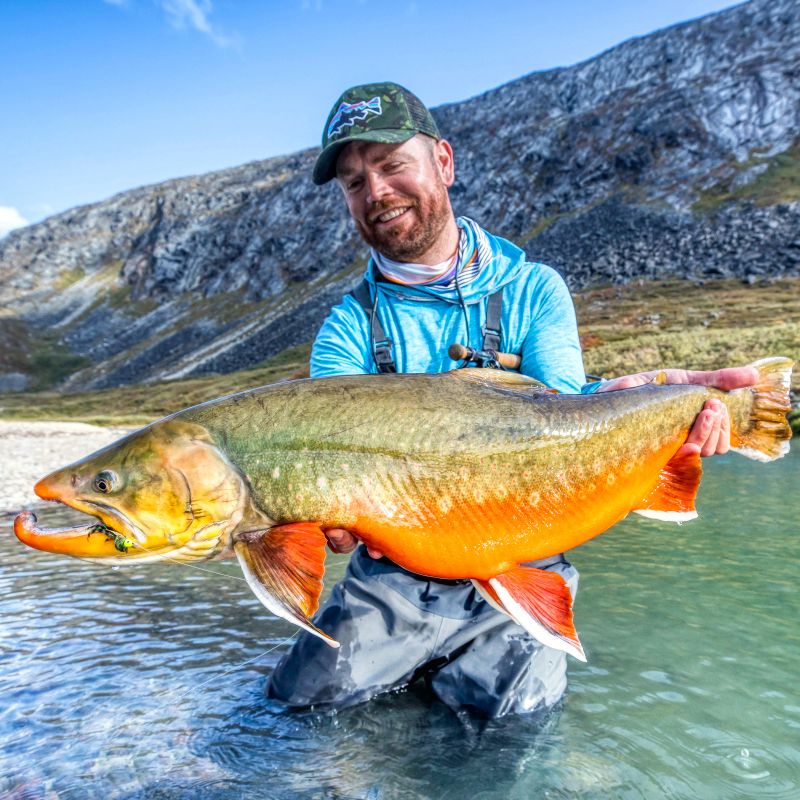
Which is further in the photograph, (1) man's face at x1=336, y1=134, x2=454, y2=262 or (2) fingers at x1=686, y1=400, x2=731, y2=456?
(1) man's face at x1=336, y1=134, x2=454, y2=262

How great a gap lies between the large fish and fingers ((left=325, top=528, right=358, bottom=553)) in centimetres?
6

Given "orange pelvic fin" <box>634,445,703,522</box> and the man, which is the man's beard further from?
"orange pelvic fin" <box>634,445,703,522</box>

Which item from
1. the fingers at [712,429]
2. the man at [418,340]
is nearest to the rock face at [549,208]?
the man at [418,340]

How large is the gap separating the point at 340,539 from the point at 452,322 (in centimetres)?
204

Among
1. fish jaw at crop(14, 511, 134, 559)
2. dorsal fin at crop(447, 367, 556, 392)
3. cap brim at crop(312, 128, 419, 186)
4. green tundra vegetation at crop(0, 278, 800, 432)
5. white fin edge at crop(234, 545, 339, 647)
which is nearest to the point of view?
white fin edge at crop(234, 545, 339, 647)

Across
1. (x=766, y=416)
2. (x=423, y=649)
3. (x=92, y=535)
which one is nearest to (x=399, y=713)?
(x=423, y=649)

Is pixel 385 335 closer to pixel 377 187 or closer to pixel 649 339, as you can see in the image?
pixel 377 187

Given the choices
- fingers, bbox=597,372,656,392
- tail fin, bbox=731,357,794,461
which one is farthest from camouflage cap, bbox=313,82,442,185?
tail fin, bbox=731,357,794,461

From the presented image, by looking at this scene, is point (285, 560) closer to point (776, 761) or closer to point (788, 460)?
point (776, 761)

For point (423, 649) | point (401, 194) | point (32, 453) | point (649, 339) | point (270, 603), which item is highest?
point (401, 194)

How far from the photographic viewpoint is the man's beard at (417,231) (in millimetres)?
4672

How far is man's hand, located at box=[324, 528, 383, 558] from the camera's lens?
3170mm

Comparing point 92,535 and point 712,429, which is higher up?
point 92,535

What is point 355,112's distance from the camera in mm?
4594
